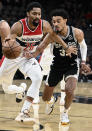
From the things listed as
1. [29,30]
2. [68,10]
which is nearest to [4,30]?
[29,30]

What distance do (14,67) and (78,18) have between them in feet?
44.5

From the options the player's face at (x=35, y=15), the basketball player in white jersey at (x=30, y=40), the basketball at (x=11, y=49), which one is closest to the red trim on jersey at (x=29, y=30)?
the basketball player in white jersey at (x=30, y=40)

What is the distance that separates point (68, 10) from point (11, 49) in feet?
→ 47.3

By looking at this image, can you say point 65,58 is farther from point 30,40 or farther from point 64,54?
point 30,40

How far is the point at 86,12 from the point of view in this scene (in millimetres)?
20844

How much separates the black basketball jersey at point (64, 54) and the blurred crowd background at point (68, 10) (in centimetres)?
1058

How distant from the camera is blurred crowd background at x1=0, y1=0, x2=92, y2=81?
59.1 feet

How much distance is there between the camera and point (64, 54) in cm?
671

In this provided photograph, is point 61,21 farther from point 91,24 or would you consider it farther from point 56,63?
point 91,24

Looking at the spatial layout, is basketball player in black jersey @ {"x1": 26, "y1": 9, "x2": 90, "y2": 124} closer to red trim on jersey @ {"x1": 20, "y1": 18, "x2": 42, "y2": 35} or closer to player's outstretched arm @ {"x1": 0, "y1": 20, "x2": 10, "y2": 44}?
red trim on jersey @ {"x1": 20, "y1": 18, "x2": 42, "y2": 35}

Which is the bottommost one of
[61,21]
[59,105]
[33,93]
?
[59,105]

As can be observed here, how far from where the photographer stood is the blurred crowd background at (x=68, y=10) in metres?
18.0

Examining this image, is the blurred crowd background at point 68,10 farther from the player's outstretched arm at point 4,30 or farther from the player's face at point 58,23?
the player's face at point 58,23

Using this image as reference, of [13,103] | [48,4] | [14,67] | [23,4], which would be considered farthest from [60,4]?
[14,67]
